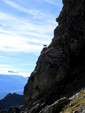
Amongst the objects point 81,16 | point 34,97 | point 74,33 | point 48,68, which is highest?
point 81,16

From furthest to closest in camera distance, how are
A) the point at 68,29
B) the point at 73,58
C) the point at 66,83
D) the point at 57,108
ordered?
the point at 68,29
the point at 73,58
the point at 66,83
the point at 57,108

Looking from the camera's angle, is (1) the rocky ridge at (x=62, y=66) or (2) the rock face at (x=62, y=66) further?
(2) the rock face at (x=62, y=66)

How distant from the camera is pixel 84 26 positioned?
79375mm

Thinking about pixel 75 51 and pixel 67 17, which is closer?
pixel 75 51

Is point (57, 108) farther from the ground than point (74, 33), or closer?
closer

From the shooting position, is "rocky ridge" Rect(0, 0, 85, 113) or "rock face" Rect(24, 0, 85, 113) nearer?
"rocky ridge" Rect(0, 0, 85, 113)

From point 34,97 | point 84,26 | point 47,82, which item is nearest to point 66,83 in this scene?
point 47,82

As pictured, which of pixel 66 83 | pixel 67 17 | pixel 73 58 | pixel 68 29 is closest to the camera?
pixel 66 83

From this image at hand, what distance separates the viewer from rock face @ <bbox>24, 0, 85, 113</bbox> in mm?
70812

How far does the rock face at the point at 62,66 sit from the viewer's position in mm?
70812

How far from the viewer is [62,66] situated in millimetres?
74875

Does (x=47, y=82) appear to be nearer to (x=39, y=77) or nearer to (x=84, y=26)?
(x=39, y=77)

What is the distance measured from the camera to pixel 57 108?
53500 mm

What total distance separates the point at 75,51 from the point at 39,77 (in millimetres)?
11144
